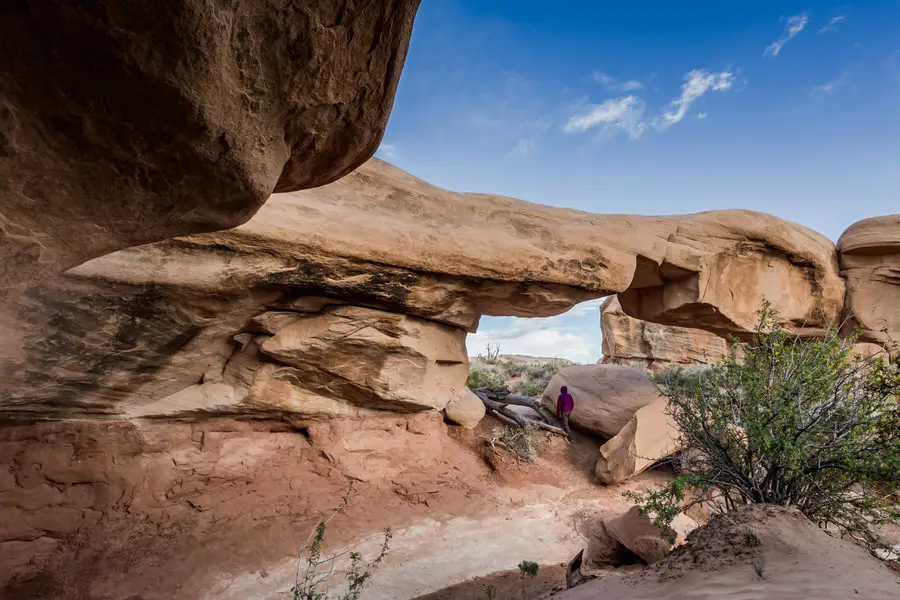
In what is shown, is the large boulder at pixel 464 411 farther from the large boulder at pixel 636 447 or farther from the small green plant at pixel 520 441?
the large boulder at pixel 636 447

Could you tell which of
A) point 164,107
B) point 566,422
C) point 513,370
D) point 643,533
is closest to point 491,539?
point 643,533

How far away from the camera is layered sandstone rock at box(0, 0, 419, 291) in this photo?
103 cm

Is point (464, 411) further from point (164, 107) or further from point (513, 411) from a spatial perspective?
point (164, 107)

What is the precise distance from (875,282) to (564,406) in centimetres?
705

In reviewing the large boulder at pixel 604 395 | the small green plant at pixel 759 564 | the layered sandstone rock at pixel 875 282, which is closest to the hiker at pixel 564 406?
the large boulder at pixel 604 395

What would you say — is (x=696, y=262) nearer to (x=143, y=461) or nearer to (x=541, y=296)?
(x=541, y=296)

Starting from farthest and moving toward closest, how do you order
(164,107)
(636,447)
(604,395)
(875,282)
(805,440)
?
1. (604,395)
2. (875,282)
3. (636,447)
4. (805,440)
5. (164,107)

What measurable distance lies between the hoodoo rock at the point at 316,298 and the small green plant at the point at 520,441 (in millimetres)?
1659

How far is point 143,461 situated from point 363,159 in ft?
17.1

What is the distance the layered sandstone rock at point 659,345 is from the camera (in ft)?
61.8

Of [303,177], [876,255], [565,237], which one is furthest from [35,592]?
[876,255]

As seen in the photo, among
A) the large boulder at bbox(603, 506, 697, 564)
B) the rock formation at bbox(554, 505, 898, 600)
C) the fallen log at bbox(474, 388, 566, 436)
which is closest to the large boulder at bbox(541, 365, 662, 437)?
the fallen log at bbox(474, 388, 566, 436)

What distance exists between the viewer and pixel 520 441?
7797 millimetres

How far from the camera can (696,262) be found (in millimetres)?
7461
